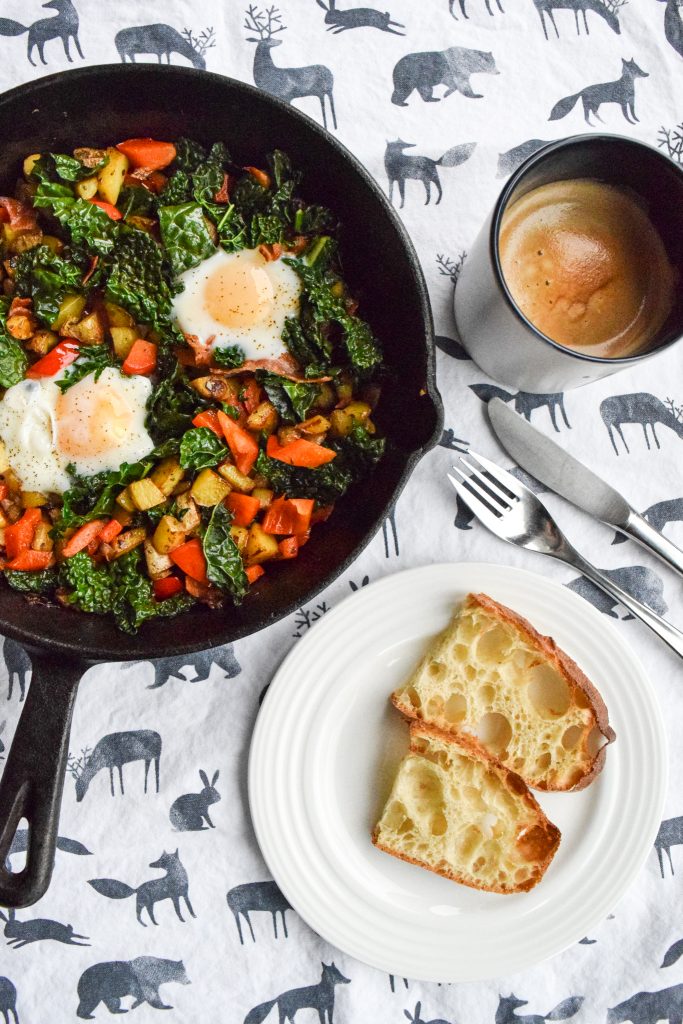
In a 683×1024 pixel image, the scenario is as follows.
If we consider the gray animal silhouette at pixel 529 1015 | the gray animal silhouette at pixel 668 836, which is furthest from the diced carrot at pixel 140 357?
the gray animal silhouette at pixel 529 1015

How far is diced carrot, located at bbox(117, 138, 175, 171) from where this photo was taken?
261 centimetres

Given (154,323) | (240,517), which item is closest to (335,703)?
(240,517)

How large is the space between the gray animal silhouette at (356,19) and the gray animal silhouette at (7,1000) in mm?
3520

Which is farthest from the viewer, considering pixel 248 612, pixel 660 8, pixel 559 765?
pixel 660 8

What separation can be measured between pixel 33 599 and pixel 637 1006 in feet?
8.41

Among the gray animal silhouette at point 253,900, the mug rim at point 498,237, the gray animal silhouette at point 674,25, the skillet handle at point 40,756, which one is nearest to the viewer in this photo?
the mug rim at point 498,237

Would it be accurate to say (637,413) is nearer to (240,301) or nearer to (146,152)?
(240,301)

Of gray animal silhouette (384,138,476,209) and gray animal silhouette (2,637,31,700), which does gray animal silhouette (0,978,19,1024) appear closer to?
gray animal silhouette (2,637,31,700)

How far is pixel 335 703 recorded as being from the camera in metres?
2.85

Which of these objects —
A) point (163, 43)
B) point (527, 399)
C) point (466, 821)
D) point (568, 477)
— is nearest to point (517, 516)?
point (568, 477)

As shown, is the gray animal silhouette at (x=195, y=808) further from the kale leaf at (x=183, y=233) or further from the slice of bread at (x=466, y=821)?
the kale leaf at (x=183, y=233)

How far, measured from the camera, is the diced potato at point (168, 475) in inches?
101

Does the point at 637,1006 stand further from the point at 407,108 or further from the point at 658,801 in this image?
the point at 407,108

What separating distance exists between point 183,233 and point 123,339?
0.37 metres
